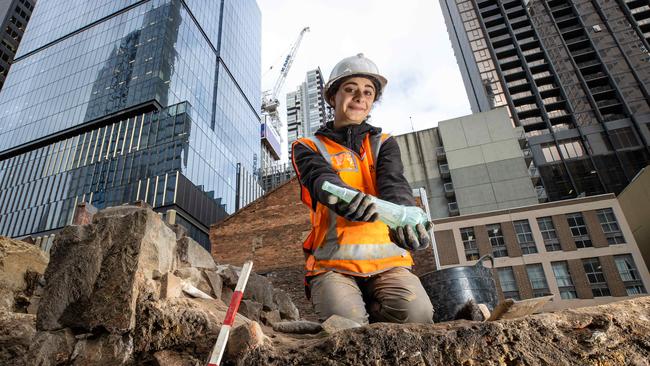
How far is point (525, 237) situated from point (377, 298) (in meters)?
34.3

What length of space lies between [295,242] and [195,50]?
46196mm

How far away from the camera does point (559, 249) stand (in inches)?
1208

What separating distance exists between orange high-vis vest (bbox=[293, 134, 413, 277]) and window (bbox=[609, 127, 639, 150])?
58188mm

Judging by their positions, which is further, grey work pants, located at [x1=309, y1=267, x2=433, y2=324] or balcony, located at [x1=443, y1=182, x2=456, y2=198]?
balcony, located at [x1=443, y1=182, x2=456, y2=198]

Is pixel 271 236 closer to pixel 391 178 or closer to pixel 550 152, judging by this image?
pixel 391 178

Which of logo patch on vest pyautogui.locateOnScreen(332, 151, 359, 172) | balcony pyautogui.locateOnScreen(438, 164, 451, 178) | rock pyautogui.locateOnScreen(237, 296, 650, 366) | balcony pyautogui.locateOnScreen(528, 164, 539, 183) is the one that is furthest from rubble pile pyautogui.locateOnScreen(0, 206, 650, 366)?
balcony pyautogui.locateOnScreen(528, 164, 539, 183)

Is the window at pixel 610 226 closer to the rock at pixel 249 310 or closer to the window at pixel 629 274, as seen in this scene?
the window at pixel 629 274

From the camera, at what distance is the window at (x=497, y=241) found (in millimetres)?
32125

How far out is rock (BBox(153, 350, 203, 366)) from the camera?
212 cm

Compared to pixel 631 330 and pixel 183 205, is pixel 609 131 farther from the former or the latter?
pixel 631 330

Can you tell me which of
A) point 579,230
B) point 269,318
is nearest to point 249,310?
point 269,318

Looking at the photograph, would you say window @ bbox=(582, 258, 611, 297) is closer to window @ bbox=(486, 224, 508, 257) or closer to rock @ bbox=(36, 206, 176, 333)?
window @ bbox=(486, 224, 508, 257)

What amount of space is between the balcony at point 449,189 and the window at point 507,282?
13702mm

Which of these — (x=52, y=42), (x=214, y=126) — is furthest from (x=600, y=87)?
(x=52, y=42)
